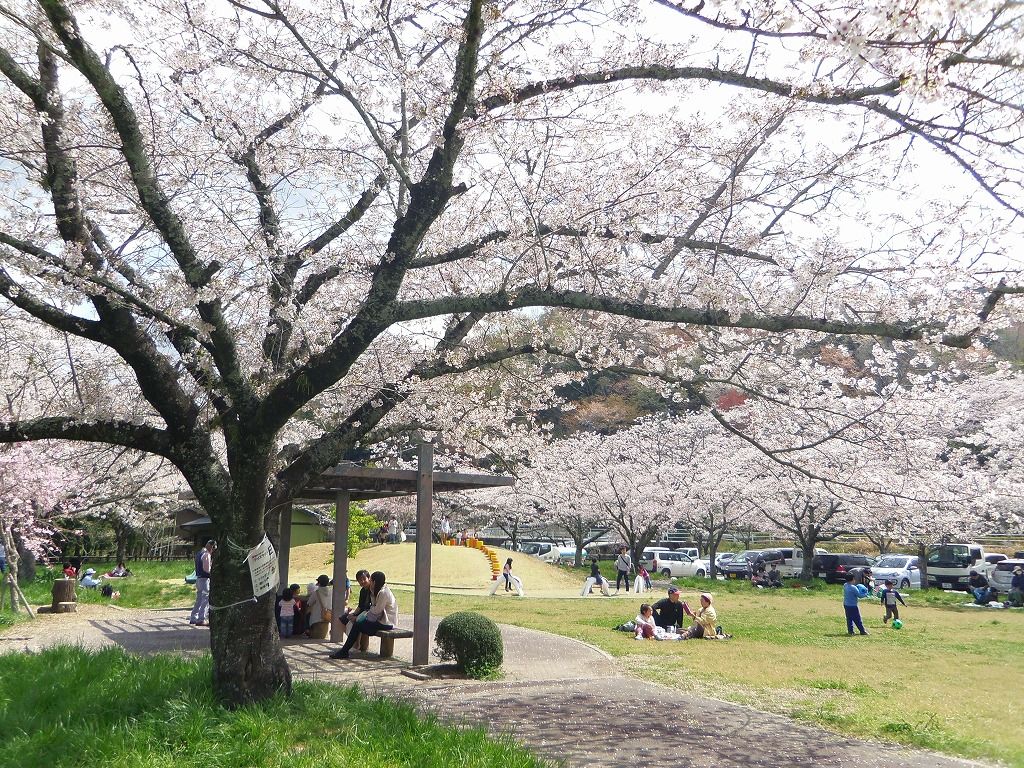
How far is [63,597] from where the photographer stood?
16.8 metres

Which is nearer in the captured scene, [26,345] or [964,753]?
[964,753]

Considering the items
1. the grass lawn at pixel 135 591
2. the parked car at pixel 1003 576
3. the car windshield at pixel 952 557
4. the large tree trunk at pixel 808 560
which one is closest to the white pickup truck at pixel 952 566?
the car windshield at pixel 952 557

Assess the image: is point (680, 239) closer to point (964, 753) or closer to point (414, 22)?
point (414, 22)

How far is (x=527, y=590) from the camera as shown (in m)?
26.8

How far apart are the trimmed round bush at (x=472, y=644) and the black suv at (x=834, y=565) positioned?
2384 cm

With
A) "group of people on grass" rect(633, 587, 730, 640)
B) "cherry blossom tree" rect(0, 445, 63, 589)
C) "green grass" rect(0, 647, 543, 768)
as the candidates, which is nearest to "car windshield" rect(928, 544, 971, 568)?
"group of people on grass" rect(633, 587, 730, 640)

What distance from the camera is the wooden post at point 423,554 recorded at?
1004cm

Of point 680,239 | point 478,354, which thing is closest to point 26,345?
point 478,354

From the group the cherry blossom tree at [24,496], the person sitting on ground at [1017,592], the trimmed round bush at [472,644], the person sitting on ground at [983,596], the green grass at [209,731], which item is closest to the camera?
the green grass at [209,731]

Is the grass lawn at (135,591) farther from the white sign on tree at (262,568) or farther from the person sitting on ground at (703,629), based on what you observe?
the person sitting on ground at (703,629)

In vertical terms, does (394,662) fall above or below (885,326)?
below

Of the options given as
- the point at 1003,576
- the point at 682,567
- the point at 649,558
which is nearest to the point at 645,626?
the point at 1003,576

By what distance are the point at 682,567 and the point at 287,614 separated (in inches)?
955

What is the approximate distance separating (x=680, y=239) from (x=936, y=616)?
633 inches
